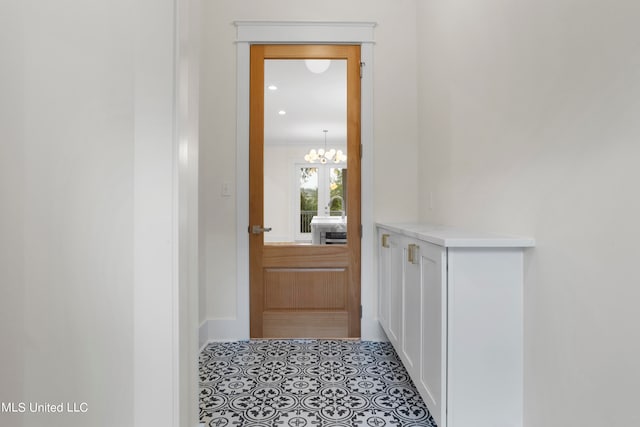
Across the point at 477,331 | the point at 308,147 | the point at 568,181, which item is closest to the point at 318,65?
the point at 308,147

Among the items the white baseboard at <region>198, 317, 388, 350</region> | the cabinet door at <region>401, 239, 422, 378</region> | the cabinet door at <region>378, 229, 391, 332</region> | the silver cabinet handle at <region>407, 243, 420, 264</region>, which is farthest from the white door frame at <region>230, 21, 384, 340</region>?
the silver cabinet handle at <region>407, 243, 420, 264</region>

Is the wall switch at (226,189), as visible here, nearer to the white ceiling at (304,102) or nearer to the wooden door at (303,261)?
the wooden door at (303,261)

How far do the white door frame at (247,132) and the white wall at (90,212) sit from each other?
1418 millimetres

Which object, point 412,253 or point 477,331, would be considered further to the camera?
point 412,253

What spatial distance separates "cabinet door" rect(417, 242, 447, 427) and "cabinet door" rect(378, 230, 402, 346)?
1.45 ft

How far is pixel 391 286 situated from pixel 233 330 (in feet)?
4.31

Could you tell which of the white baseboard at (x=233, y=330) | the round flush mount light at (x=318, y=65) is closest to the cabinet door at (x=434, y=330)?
the white baseboard at (x=233, y=330)

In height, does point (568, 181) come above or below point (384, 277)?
above

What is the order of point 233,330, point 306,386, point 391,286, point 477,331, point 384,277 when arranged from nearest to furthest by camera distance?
point 477,331, point 306,386, point 391,286, point 384,277, point 233,330

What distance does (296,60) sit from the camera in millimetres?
2725

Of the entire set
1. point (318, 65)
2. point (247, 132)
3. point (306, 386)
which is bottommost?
point (306, 386)

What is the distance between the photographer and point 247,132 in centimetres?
270

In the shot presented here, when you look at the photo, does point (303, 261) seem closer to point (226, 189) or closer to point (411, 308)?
point (226, 189)

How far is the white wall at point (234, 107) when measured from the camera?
8.82 feet
